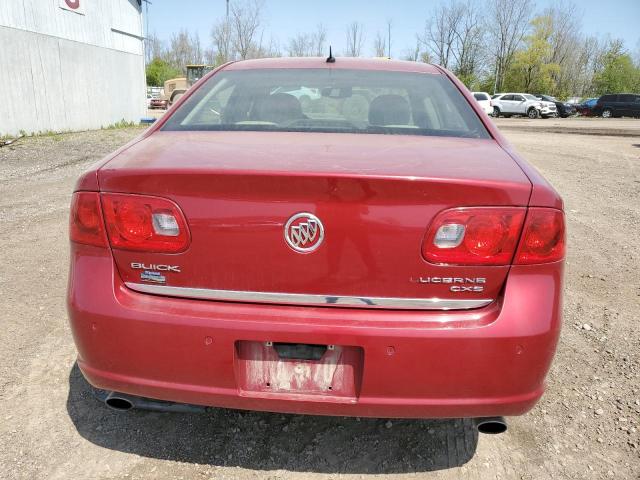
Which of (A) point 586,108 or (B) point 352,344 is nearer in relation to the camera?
(B) point 352,344

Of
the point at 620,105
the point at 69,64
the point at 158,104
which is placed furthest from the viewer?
the point at 158,104

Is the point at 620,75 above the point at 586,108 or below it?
above

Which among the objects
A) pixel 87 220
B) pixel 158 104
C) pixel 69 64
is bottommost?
pixel 158 104

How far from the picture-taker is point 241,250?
1.68 meters

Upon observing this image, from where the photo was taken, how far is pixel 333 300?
1.69 m

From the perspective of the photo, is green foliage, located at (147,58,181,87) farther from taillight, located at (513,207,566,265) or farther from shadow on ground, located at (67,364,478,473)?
taillight, located at (513,207,566,265)

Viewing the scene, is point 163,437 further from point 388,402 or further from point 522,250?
point 522,250

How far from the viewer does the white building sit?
Answer: 13.7 metres

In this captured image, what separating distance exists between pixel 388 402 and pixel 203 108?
5.47 ft

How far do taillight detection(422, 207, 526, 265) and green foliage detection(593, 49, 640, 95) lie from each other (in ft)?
204

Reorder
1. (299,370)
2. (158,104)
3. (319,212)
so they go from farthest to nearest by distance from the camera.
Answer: (158,104) < (299,370) < (319,212)

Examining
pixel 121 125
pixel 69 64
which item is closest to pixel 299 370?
pixel 69 64

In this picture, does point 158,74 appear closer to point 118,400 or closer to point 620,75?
point 620,75

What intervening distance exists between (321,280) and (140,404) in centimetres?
93
